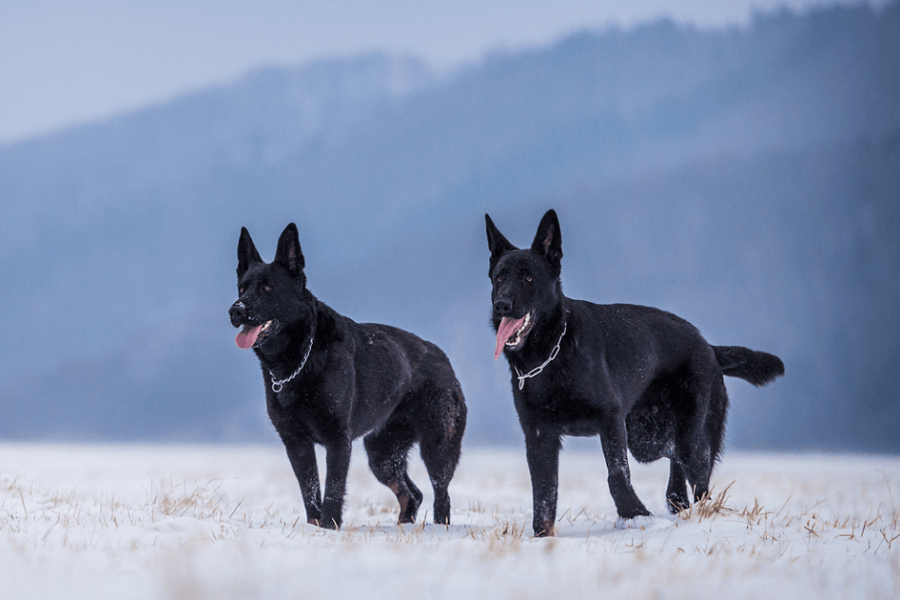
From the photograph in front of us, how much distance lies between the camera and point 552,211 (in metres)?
5.22

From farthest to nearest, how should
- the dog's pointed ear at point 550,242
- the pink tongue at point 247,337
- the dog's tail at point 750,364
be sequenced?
the dog's tail at point 750,364 < the pink tongue at point 247,337 < the dog's pointed ear at point 550,242

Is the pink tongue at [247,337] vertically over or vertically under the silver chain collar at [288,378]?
over

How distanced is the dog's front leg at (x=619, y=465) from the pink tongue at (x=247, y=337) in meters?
2.52

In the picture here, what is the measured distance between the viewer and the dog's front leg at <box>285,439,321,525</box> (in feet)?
19.5

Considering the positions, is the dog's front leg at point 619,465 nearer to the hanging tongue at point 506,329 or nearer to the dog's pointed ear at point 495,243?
the hanging tongue at point 506,329

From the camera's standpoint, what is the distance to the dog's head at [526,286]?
506 cm

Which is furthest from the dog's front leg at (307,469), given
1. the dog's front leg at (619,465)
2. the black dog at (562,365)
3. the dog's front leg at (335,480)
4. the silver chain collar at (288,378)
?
the dog's front leg at (619,465)

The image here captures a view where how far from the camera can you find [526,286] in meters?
5.11

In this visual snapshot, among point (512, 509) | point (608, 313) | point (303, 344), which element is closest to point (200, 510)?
point (303, 344)

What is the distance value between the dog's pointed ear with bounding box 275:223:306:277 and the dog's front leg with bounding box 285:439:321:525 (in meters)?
1.28

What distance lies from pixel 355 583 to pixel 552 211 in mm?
2705

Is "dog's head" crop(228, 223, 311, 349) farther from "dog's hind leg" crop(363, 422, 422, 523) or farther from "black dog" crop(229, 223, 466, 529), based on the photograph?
"dog's hind leg" crop(363, 422, 422, 523)

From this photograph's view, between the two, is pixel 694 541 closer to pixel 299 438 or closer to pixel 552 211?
pixel 552 211

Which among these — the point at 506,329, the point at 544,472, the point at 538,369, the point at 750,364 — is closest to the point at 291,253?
the point at 506,329
